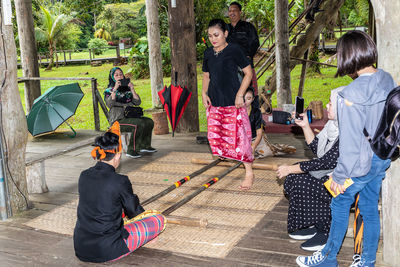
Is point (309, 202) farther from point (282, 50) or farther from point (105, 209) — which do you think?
point (282, 50)

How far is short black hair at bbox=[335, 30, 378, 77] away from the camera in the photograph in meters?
2.64

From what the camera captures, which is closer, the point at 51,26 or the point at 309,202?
the point at 309,202

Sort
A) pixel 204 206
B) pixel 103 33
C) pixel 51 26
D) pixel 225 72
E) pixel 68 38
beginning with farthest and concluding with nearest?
pixel 103 33, pixel 68 38, pixel 51 26, pixel 225 72, pixel 204 206

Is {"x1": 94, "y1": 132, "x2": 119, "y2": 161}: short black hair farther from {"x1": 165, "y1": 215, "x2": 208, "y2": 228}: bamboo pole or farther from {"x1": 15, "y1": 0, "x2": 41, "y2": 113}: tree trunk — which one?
{"x1": 15, "y1": 0, "x2": 41, "y2": 113}: tree trunk

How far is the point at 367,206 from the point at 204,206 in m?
1.87

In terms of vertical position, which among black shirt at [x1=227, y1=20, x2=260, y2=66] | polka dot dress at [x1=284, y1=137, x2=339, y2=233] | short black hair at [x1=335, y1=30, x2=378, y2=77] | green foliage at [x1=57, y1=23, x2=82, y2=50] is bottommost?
polka dot dress at [x1=284, y1=137, x2=339, y2=233]

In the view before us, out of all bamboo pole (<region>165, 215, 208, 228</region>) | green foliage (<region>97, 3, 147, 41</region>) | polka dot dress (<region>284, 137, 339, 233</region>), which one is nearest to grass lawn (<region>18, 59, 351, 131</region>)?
bamboo pole (<region>165, 215, 208, 228</region>)

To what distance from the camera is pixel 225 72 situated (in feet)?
15.5

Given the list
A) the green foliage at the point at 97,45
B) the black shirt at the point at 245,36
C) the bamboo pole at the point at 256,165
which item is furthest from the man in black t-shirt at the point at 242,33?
the green foliage at the point at 97,45

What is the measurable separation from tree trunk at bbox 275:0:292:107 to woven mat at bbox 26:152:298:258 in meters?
2.59

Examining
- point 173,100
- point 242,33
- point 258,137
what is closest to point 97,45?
point 173,100

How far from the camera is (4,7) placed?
13.5 ft

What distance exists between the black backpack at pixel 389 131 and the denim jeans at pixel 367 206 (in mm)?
142

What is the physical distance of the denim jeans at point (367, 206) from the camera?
2789 mm
